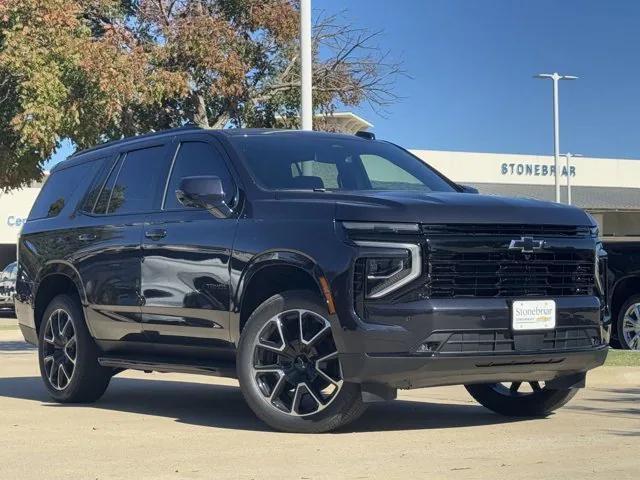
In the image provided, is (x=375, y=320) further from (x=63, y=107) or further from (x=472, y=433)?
(x=63, y=107)

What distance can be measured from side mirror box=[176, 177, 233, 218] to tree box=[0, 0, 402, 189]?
709cm

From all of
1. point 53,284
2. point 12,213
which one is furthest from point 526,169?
point 53,284

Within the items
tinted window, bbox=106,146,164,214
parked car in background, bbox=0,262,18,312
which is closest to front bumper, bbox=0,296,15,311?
parked car in background, bbox=0,262,18,312

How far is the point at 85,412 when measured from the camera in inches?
368

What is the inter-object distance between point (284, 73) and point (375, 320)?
419 inches

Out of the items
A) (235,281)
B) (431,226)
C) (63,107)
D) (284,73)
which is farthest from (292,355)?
(284,73)

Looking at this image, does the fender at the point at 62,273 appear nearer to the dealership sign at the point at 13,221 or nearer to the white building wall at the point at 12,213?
the white building wall at the point at 12,213

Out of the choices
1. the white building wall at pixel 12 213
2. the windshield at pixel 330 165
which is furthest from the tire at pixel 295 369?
the white building wall at pixel 12 213

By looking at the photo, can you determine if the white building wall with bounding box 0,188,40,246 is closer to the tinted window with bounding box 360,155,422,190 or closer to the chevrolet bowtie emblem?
the tinted window with bounding box 360,155,422,190

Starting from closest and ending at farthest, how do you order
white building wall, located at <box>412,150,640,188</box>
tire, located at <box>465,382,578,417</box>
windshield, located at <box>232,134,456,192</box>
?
windshield, located at <box>232,134,456,192</box>, tire, located at <box>465,382,578,417</box>, white building wall, located at <box>412,150,640,188</box>

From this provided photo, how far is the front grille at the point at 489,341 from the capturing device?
730cm

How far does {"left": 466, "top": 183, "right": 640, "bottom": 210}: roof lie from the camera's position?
54562mm

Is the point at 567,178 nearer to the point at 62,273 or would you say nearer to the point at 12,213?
the point at 12,213

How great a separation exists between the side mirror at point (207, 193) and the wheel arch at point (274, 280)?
0.54m
